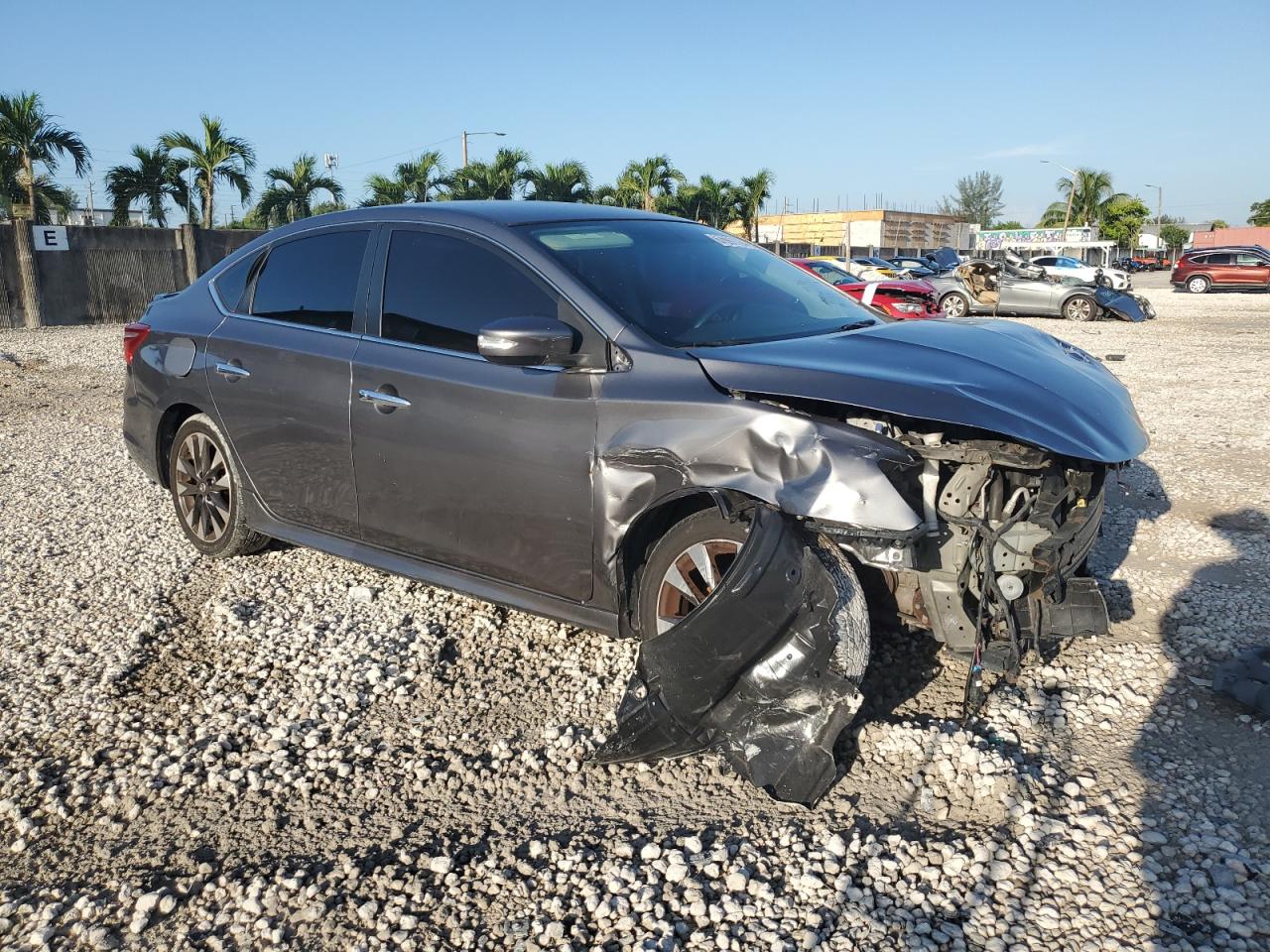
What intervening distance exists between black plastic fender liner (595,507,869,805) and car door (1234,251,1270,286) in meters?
38.2

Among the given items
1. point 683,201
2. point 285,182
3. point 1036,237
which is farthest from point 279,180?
point 1036,237

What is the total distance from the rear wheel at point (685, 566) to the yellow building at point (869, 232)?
245 ft

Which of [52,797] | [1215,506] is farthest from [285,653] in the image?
[1215,506]

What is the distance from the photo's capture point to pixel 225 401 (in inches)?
182

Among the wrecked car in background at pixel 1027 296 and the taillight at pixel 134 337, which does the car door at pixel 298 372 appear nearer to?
the taillight at pixel 134 337

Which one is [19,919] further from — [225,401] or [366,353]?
[225,401]

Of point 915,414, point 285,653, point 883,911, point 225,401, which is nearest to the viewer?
point 883,911

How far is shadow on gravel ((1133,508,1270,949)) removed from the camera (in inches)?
93.9

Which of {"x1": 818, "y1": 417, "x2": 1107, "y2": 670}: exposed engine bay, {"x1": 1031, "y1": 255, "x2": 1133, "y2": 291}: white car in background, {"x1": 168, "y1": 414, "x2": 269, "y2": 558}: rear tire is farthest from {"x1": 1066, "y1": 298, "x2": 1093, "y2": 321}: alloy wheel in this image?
{"x1": 168, "y1": 414, "x2": 269, "y2": 558}: rear tire

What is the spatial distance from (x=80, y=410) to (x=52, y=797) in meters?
8.15

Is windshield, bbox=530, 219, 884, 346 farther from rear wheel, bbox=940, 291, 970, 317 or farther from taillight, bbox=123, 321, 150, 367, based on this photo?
rear wheel, bbox=940, 291, 970, 317

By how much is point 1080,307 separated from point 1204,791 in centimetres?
2196

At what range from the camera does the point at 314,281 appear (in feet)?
14.5

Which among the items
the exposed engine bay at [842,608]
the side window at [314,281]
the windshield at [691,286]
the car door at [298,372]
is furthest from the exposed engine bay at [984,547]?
the side window at [314,281]
